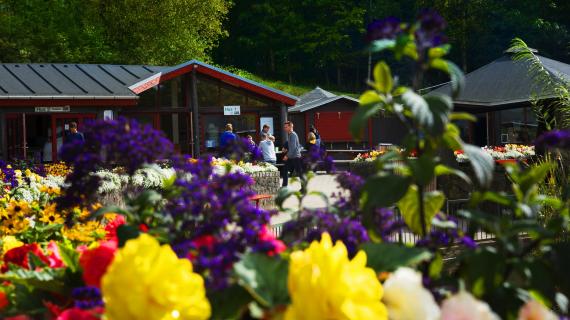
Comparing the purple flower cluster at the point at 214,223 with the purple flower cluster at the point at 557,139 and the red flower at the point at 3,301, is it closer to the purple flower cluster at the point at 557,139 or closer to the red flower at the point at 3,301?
the red flower at the point at 3,301

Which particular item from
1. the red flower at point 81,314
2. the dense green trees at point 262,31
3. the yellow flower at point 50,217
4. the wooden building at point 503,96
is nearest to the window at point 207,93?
the dense green trees at point 262,31

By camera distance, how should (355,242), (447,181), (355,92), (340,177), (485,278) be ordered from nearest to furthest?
(485,278) → (355,242) → (340,177) → (447,181) → (355,92)

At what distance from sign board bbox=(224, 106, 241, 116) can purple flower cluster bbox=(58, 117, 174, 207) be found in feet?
80.8

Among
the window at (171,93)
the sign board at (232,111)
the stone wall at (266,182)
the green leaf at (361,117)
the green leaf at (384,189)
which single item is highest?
the window at (171,93)

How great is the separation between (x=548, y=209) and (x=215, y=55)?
59.4 meters

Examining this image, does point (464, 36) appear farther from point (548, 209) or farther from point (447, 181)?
point (548, 209)

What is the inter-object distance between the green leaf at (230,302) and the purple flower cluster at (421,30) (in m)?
0.47

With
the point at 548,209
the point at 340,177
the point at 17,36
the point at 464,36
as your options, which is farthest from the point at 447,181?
the point at 464,36

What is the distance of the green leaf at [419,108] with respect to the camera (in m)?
1.12

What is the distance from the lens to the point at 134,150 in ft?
4.29

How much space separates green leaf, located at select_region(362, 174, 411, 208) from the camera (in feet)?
3.90

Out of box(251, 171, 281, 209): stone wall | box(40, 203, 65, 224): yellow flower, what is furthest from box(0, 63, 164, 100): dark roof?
box(40, 203, 65, 224): yellow flower

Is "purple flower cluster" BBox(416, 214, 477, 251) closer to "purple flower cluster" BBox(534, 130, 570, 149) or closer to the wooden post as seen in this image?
"purple flower cluster" BBox(534, 130, 570, 149)

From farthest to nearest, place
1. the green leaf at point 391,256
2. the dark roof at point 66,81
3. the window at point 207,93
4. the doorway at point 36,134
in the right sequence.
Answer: the window at point 207,93 < the doorway at point 36,134 < the dark roof at point 66,81 < the green leaf at point 391,256
